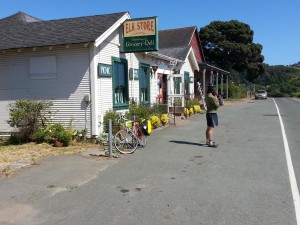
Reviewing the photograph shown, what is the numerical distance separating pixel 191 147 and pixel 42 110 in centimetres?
481

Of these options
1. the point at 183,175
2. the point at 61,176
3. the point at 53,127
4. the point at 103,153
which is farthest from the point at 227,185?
the point at 53,127

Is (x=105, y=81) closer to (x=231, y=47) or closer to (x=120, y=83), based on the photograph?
(x=120, y=83)

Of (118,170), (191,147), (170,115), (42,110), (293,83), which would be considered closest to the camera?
(118,170)

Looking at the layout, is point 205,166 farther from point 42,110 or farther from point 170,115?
point 170,115

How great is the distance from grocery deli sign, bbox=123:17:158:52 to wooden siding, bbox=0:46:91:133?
80.4 inches

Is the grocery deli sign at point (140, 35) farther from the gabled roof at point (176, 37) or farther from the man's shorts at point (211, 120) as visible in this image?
the gabled roof at point (176, 37)

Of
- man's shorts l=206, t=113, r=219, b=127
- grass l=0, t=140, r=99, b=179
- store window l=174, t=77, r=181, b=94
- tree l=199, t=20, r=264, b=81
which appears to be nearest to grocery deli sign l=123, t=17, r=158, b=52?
man's shorts l=206, t=113, r=219, b=127

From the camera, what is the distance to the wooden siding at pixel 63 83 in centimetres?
1195

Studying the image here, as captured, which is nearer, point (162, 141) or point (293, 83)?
point (162, 141)

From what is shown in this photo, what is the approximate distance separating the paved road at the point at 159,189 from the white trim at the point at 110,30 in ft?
11.7

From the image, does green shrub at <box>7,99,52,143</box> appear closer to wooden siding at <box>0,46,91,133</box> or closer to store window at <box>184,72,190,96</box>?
wooden siding at <box>0,46,91,133</box>

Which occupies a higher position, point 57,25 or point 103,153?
point 57,25

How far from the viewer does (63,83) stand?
12.2m

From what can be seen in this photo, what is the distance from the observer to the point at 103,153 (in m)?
10.0
